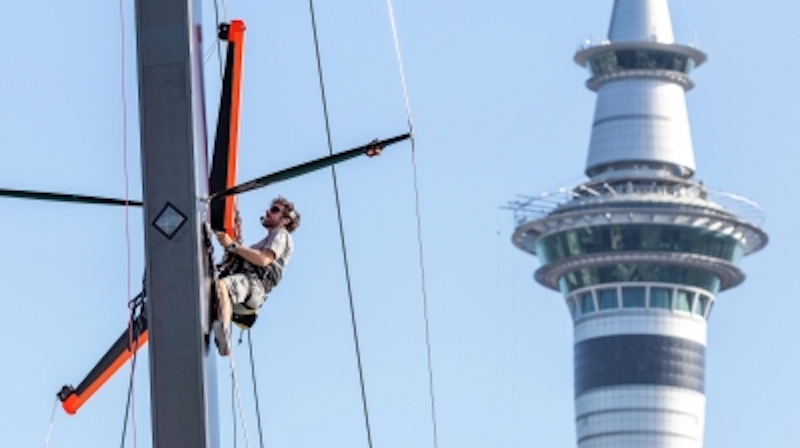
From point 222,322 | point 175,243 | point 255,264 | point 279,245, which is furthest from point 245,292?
point 175,243

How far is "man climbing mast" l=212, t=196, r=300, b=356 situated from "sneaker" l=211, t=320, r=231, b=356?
94 mm

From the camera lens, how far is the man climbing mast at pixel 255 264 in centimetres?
1433

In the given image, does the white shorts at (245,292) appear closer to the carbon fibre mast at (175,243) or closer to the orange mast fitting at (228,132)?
the orange mast fitting at (228,132)

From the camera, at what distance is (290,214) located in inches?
614

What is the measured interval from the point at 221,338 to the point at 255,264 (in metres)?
1.56

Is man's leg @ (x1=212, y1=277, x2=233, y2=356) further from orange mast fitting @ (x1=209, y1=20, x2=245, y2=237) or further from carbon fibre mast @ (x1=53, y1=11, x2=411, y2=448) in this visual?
orange mast fitting @ (x1=209, y1=20, x2=245, y2=237)

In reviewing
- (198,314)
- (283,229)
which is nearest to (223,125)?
(283,229)

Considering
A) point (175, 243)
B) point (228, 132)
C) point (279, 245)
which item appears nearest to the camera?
point (175, 243)

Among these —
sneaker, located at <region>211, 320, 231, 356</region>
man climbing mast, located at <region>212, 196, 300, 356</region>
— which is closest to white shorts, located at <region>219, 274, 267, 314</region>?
man climbing mast, located at <region>212, 196, 300, 356</region>

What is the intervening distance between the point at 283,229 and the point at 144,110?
2980mm

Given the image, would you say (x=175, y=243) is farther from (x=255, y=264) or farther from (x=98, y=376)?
(x=255, y=264)

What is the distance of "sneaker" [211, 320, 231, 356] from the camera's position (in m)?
13.3

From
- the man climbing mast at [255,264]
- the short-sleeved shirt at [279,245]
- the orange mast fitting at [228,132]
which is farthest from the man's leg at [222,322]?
the short-sleeved shirt at [279,245]

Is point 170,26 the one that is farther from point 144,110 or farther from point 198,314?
point 198,314
